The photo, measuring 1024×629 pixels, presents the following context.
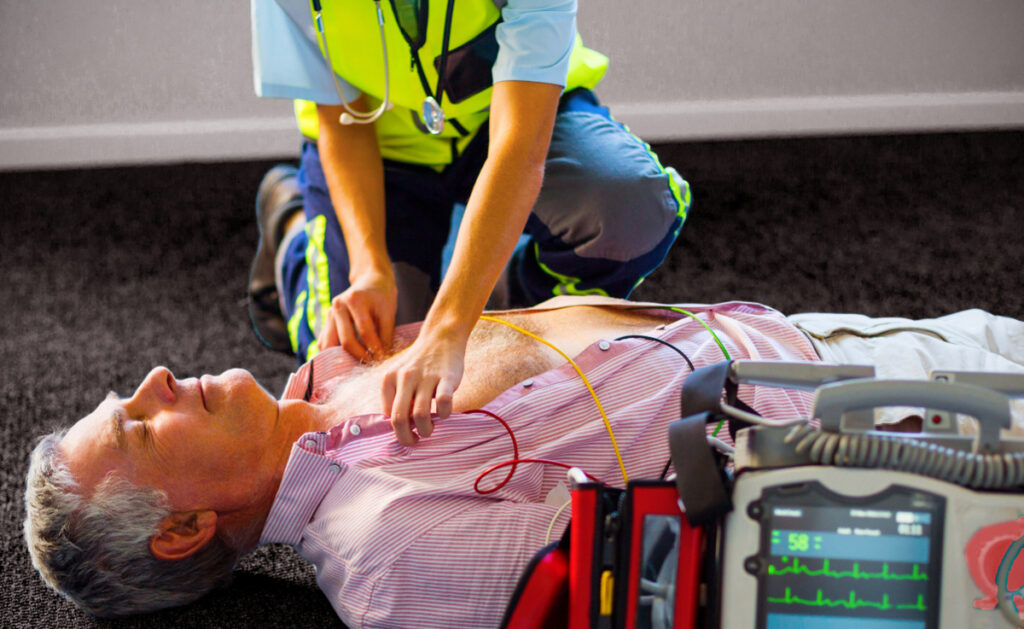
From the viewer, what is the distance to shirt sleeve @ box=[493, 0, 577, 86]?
129cm

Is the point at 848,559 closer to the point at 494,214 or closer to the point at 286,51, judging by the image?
the point at 494,214

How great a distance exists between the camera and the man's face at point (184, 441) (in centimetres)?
115

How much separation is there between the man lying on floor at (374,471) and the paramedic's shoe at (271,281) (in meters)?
0.71

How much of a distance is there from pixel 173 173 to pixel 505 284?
4.49 feet

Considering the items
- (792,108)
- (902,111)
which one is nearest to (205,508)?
(792,108)

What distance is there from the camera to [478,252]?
1.18 m

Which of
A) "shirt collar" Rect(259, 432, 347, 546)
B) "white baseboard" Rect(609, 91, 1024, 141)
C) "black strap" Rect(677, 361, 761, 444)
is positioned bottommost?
"shirt collar" Rect(259, 432, 347, 546)

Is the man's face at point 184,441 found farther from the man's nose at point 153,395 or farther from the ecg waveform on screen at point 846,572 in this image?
the ecg waveform on screen at point 846,572

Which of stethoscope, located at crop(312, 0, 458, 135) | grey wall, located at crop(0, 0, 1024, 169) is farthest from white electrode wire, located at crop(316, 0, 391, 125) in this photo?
grey wall, located at crop(0, 0, 1024, 169)

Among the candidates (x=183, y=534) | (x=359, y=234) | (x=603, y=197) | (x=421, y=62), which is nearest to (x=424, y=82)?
(x=421, y=62)

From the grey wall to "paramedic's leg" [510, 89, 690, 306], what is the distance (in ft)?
3.08

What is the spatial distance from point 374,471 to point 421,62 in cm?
68

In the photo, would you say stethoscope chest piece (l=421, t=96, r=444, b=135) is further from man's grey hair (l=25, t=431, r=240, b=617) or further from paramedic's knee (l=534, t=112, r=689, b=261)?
man's grey hair (l=25, t=431, r=240, b=617)

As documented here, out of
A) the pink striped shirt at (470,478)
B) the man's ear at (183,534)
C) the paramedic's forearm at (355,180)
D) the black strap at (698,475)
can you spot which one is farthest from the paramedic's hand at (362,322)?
the black strap at (698,475)
